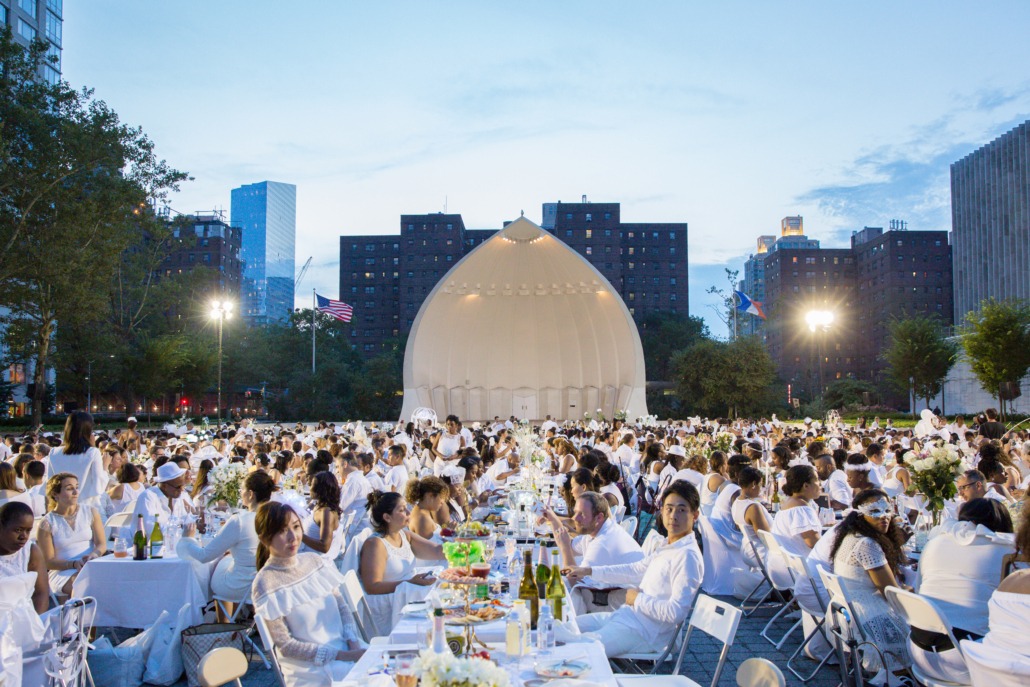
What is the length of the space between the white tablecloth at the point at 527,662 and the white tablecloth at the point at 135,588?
8.58ft

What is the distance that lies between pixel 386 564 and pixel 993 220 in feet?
232

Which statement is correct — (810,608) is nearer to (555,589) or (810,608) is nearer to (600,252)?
(555,589)

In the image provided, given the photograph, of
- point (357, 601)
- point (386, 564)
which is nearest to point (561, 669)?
point (357, 601)

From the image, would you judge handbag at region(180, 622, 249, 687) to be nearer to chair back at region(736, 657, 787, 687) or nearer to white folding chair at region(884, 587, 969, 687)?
chair back at region(736, 657, 787, 687)

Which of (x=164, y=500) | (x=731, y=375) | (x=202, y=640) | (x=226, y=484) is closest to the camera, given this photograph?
(x=202, y=640)

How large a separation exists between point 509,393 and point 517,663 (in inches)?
1358

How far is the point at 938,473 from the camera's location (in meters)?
5.69

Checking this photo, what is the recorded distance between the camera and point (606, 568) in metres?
4.62

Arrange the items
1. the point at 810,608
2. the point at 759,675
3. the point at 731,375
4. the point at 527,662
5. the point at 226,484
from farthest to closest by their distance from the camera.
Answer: the point at 731,375
the point at 226,484
the point at 810,608
the point at 527,662
the point at 759,675

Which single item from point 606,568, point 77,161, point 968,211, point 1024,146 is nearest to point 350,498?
point 606,568

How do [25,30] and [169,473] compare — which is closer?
[169,473]

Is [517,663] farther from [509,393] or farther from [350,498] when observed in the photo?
[509,393]

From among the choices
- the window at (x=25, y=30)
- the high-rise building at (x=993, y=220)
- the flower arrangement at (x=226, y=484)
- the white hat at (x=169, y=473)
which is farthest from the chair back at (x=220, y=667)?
the high-rise building at (x=993, y=220)

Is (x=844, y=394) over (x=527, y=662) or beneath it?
over
